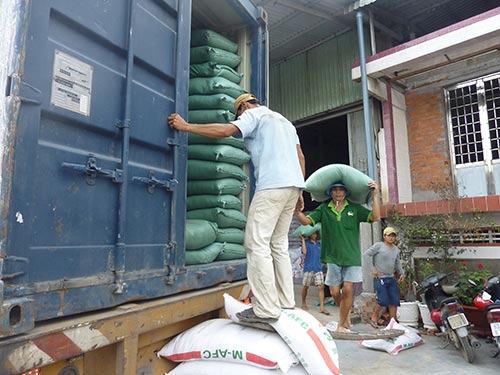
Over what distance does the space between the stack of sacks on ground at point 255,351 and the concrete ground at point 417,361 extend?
1463 mm

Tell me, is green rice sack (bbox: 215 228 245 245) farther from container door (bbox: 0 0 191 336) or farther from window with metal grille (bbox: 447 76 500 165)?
window with metal grille (bbox: 447 76 500 165)

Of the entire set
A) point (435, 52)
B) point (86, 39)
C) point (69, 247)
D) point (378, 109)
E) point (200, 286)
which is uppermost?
point (435, 52)

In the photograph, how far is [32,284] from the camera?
1.43 m

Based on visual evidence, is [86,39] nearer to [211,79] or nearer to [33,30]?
[33,30]

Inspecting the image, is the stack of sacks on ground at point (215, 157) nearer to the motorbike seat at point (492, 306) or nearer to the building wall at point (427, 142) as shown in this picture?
the motorbike seat at point (492, 306)

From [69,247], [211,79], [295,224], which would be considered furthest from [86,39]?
[295,224]

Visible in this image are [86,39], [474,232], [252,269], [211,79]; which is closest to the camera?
[86,39]

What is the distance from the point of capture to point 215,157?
2.91 metres

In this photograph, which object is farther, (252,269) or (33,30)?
(252,269)

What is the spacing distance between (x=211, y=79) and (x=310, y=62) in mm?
6417

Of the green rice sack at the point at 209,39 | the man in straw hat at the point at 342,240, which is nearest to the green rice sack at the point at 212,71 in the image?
the green rice sack at the point at 209,39

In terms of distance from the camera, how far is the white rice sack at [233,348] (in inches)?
82.7

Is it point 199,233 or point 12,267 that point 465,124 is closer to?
point 199,233

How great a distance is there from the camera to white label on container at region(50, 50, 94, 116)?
1.59m
